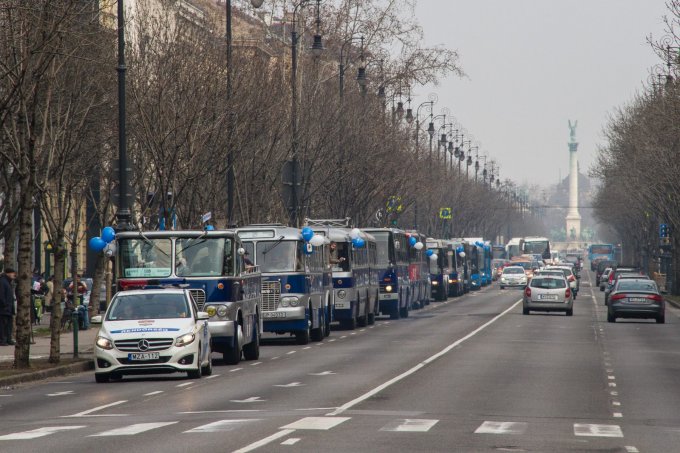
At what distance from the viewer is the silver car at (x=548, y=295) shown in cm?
5903

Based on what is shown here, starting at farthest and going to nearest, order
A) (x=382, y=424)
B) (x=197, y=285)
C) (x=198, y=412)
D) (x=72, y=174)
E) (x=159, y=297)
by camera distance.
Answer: (x=72, y=174) < (x=197, y=285) < (x=159, y=297) < (x=198, y=412) < (x=382, y=424)

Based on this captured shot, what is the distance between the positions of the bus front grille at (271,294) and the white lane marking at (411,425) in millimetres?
19659

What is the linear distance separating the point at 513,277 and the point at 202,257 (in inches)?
3051

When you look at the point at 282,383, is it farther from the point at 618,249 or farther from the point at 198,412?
the point at 618,249

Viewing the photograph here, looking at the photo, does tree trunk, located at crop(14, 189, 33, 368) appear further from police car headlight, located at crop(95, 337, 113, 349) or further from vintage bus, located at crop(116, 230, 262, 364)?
police car headlight, located at crop(95, 337, 113, 349)

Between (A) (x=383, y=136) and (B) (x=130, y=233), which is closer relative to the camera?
(B) (x=130, y=233)

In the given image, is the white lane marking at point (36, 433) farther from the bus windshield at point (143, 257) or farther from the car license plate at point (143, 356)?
the bus windshield at point (143, 257)

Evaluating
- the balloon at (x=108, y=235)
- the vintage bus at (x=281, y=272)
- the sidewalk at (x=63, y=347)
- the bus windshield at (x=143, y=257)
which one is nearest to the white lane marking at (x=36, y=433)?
the balloon at (x=108, y=235)

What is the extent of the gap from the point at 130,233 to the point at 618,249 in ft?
570

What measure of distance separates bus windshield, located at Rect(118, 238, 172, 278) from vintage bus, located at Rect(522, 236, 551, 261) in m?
111

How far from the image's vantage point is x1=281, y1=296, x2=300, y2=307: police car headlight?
37906 mm

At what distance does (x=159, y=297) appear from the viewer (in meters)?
26.9

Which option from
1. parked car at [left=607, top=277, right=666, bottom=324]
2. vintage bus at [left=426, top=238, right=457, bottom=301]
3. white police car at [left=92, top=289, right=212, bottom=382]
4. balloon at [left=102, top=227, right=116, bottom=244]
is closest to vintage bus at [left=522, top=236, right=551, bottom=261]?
vintage bus at [left=426, top=238, right=457, bottom=301]

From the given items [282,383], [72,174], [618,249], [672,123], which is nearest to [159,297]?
[282,383]
